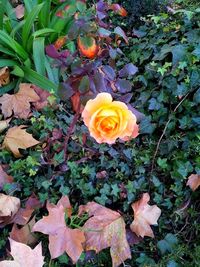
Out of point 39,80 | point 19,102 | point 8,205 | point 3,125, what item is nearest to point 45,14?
point 39,80

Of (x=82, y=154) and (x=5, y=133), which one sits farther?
(x=5, y=133)

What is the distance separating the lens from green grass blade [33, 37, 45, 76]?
1.87 metres

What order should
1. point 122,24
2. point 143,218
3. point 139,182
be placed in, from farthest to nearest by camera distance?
point 122,24 → point 139,182 → point 143,218

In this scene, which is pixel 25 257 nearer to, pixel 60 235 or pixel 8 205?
pixel 60 235

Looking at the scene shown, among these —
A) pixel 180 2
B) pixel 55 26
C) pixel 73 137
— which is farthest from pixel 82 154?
pixel 180 2

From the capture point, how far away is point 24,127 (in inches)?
68.9

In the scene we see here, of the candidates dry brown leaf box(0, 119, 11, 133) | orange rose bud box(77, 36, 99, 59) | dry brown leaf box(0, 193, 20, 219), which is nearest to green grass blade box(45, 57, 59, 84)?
dry brown leaf box(0, 119, 11, 133)

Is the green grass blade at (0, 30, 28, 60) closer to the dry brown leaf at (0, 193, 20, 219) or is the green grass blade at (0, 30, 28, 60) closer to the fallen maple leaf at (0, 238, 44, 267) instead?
the dry brown leaf at (0, 193, 20, 219)

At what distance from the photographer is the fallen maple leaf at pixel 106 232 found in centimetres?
142

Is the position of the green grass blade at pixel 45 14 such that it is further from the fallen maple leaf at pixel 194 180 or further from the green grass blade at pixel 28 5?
the fallen maple leaf at pixel 194 180

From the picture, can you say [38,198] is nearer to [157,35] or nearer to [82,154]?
[82,154]

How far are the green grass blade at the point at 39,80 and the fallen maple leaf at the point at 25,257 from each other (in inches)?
30.5

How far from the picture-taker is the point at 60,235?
1387 millimetres

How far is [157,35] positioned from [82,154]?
0.72 m
